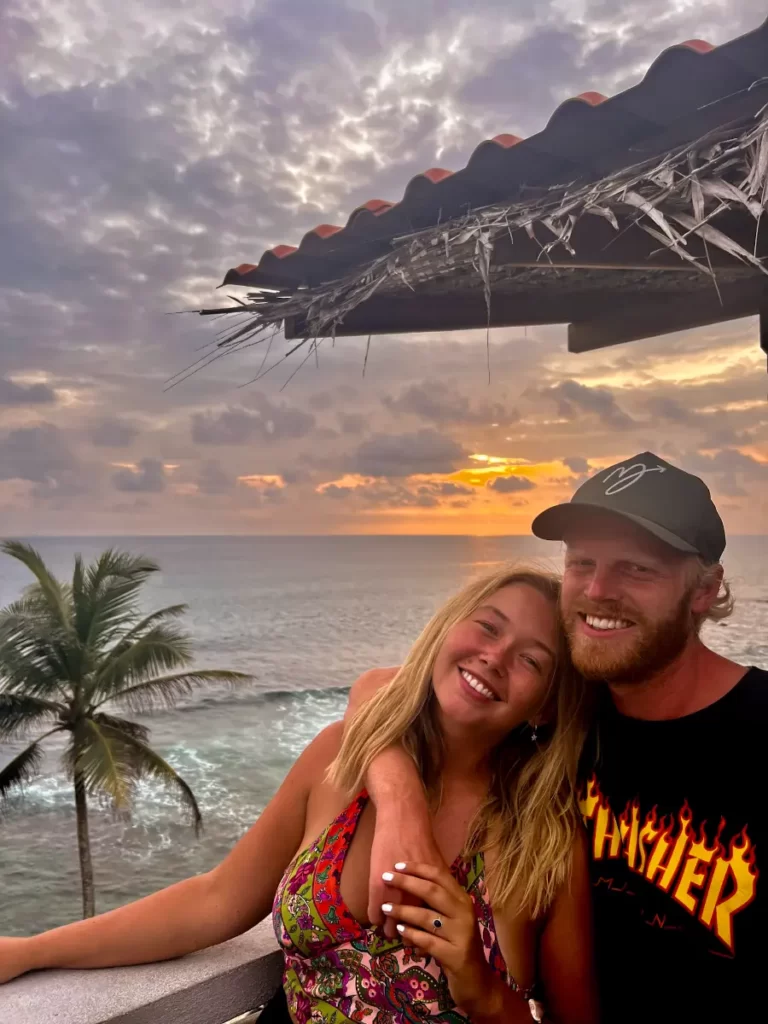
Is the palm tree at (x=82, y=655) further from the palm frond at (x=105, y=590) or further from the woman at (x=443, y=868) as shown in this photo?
the woman at (x=443, y=868)

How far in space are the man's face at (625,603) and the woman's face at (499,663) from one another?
9 centimetres

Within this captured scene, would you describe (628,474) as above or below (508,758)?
above

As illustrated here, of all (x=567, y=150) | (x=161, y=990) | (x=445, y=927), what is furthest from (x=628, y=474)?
(x=161, y=990)

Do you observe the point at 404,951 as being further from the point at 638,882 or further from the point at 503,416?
the point at 503,416

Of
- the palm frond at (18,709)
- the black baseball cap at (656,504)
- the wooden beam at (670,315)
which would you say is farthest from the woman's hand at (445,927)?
the palm frond at (18,709)

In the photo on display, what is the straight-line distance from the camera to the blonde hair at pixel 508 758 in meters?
1.92

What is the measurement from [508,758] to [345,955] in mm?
632

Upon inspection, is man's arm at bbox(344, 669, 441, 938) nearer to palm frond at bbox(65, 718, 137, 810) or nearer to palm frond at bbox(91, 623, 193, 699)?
palm frond at bbox(65, 718, 137, 810)

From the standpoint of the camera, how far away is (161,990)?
2.07 meters

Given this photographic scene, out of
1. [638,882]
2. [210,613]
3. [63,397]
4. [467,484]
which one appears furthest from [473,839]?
[63,397]

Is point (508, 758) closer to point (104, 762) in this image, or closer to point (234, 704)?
point (104, 762)

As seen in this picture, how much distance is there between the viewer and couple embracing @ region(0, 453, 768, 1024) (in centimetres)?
178

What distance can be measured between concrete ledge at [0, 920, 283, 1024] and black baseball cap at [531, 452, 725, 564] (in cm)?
144

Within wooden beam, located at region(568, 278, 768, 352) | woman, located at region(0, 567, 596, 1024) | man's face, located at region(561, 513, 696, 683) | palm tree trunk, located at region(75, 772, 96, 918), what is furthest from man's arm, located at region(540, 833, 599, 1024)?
palm tree trunk, located at region(75, 772, 96, 918)
